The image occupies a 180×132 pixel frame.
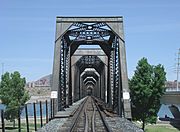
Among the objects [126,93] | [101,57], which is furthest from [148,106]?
[126,93]

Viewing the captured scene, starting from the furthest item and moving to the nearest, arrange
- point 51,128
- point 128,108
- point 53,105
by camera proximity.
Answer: point 53,105
point 128,108
point 51,128

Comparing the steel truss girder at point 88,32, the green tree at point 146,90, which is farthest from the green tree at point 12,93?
the steel truss girder at point 88,32

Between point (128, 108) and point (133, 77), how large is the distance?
3252 cm

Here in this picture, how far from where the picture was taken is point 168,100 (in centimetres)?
5741

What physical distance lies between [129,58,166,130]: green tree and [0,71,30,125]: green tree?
20.9 meters

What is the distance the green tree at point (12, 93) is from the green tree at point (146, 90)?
68.5 ft

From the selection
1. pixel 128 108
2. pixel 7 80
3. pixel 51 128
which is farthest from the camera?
pixel 7 80

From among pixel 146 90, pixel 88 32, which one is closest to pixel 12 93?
pixel 146 90

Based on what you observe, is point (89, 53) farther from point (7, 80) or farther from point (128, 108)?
point (128, 108)

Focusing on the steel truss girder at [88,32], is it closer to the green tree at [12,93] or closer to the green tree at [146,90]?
the green tree at [146,90]

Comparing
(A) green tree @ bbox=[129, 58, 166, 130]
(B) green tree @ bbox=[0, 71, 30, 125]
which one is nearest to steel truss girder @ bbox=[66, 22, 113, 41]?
(A) green tree @ bbox=[129, 58, 166, 130]

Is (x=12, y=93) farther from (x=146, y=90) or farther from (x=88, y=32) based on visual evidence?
(x=88, y=32)

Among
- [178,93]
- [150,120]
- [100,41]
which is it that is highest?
[100,41]

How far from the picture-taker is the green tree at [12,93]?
213 ft
